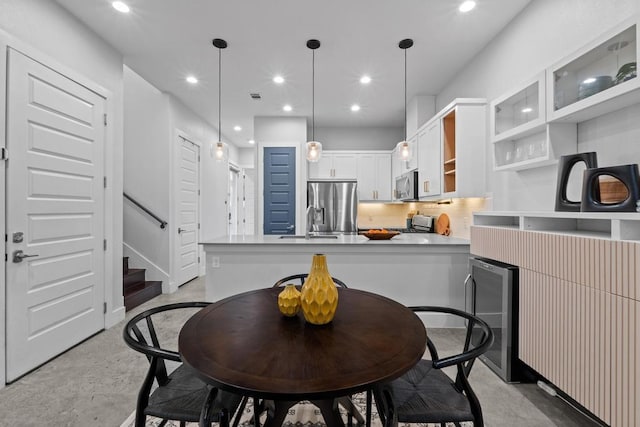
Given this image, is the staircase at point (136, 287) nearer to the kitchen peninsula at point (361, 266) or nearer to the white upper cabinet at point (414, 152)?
the kitchen peninsula at point (361, 266)

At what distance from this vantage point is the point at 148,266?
15.0ft

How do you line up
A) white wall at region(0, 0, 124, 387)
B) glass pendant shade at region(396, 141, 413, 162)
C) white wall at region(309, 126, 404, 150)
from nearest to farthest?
white wall at region(0, 0, 124, 387)
glass pendant shade at region(396, 141, 413, 162)
white wall at region(309, 126, 404, 150)

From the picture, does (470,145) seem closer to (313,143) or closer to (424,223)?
(313,143)

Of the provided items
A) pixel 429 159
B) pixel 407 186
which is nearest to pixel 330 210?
pixel 407 186

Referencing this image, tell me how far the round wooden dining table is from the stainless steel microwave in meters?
3.15

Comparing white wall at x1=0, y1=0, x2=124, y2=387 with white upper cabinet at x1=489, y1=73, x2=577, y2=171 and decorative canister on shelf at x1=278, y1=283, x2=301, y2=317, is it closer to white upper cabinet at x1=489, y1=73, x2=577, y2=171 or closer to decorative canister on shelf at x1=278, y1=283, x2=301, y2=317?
decorative canister on shelf at x1=278, y1=283, x2=301, y2=317

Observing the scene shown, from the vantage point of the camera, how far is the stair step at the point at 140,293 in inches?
149

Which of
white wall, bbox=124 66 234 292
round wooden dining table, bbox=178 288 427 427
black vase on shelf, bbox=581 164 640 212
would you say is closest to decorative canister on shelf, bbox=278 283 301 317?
round wooden dining table, bbox=178 288 427 427

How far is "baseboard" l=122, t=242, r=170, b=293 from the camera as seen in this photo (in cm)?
455

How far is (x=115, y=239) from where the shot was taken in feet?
10.7

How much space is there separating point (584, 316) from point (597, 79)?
4.35 feet

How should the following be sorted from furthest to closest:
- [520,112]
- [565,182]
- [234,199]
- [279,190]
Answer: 1. [234,199]
2. [279,190]
3. [520,112]
4. [565,182]

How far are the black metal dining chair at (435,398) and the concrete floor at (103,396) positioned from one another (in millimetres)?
775

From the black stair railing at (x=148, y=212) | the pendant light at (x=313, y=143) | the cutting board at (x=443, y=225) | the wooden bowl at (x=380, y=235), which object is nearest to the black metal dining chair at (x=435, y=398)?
the wooden bowl at (x=380, y=235)
